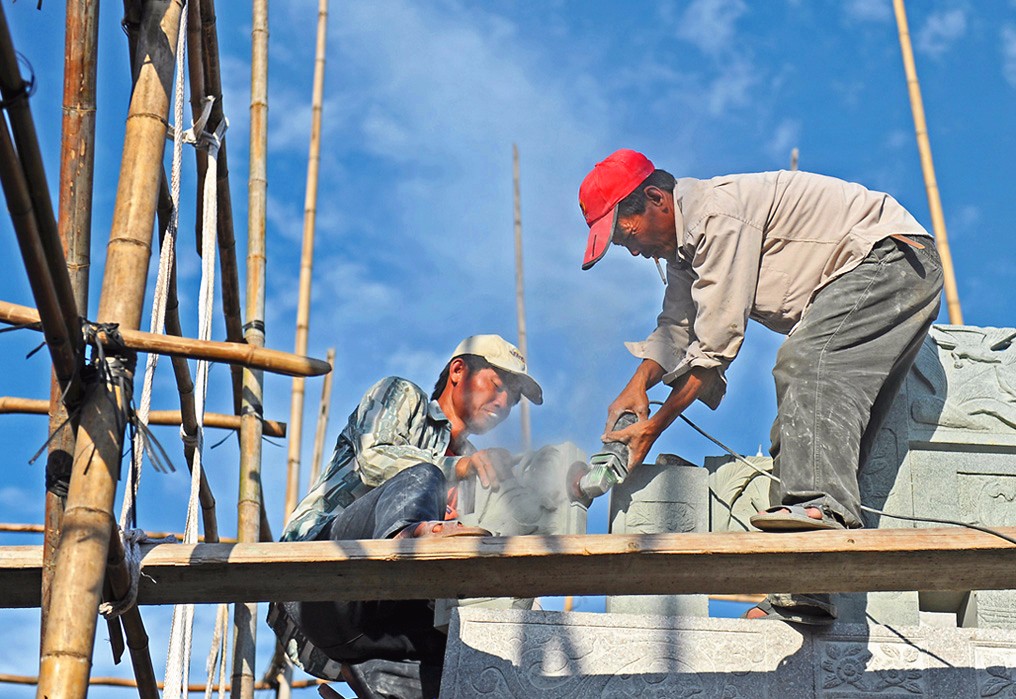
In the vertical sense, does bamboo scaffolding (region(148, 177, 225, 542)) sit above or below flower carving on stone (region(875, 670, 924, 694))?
above

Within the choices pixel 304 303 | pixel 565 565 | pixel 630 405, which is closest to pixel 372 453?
pixel 630 405

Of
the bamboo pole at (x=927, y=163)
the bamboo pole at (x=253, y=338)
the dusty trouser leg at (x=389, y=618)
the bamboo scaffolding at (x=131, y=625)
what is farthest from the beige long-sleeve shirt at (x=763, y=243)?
the bamboo pole at (x=927, y=163)

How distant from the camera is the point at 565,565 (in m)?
5.12

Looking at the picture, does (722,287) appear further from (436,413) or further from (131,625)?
(131,625)

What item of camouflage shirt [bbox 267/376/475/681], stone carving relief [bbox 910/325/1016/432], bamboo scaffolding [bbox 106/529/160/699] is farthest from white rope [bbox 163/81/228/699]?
stone carving relief [bbox 910/325/1016/432]

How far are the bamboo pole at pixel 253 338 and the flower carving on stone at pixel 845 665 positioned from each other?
3024 mm

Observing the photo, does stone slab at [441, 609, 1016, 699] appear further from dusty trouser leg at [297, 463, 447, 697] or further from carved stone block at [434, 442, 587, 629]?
dusty trouser leg at [297, 463, 447, 697]

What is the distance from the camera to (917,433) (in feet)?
20.3

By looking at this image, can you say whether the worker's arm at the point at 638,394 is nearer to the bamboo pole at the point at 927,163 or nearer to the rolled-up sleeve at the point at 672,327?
the rolled-up sleeve at the point at 672,327

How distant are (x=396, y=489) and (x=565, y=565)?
905 mm

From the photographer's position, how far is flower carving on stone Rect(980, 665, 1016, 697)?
5641 mm

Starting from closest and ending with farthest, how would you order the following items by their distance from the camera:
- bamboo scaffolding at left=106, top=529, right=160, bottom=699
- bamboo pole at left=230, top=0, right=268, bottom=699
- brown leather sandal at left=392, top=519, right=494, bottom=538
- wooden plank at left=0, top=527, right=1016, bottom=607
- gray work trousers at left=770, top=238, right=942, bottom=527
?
bamboo scaffolding at left=106, top=529, right=160, bottom=699
wooden plank at left=0, top=527, right=1016, bottom=607
brown leather sandal at left=392, top=519, right=494, bottom=538
gray work trousers at left=770, top=238, right=942, bottom=527
bamboo pole at left=230, top=0, right=268, bottom=699

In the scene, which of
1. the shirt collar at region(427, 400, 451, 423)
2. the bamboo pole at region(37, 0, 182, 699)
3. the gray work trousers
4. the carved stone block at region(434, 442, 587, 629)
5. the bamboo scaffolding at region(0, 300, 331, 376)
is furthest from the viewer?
the shirt collar at region(427, 400, 451, 423)

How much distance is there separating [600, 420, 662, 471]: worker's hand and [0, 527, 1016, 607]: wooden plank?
0.89 m
